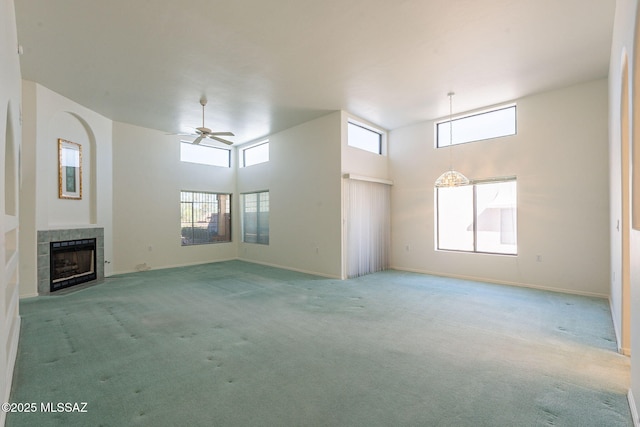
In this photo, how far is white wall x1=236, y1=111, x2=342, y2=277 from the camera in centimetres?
639

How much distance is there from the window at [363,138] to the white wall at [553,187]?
1531 mm

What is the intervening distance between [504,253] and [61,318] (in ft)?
24.3

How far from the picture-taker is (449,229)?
6.64 meters

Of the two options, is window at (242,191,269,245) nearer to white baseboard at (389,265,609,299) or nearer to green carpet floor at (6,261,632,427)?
green carpet floor at (6,261,632,427)

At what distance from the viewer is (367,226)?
678 cm

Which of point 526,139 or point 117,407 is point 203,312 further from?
point 526,139

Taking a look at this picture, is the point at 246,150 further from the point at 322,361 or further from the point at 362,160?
the point at 322,361

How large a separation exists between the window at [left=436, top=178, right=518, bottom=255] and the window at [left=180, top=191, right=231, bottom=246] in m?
6.22

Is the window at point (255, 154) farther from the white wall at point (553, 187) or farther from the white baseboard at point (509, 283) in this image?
the white baseboard at point (509, 283)

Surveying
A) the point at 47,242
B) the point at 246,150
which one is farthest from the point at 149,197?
the point at 246,150

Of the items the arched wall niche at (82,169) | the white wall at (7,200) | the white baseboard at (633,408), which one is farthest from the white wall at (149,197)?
the white baseboard at (633,408)

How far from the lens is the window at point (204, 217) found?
8180 millimetres

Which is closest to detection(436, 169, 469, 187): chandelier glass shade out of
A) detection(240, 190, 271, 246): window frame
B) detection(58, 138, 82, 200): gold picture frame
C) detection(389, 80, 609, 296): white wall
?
detection(389, 80, 609, 296): white wall

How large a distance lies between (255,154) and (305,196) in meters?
2.74
